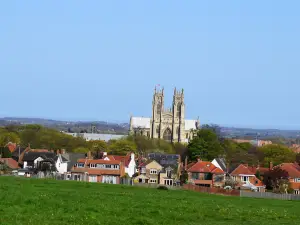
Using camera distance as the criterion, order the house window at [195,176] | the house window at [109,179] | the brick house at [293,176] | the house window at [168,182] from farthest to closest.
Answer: the house window at [168,182] < the house window at [195,176] < the house window at [109,179] < the brick house at [293,176]

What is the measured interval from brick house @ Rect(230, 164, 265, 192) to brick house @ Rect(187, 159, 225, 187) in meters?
1.59

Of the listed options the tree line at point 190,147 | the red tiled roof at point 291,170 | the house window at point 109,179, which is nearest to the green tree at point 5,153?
the tree line at point 190,147

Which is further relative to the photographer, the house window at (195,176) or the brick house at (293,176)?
the house window at (195,176)

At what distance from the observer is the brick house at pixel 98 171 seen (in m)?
92.1

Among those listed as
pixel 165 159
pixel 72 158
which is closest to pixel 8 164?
pixel 72 158

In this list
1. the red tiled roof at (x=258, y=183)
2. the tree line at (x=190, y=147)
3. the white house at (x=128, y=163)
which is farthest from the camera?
the tree line at (x=190, y=147)

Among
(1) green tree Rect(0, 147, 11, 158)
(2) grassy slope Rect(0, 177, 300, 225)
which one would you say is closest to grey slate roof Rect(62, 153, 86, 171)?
(1) green tree Rect(0, 147, 11, 158)

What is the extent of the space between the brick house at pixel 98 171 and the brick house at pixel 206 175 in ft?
27.3

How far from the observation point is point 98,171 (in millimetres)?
93125

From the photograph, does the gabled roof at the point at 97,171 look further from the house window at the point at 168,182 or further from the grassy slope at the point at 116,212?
the grassy slope at the point at 116,212

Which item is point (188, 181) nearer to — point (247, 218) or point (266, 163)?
point (266, 163)

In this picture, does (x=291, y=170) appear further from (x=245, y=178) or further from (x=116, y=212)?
(x=116, y=212)

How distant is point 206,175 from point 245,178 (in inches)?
177

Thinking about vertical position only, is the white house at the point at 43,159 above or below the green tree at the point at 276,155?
below
